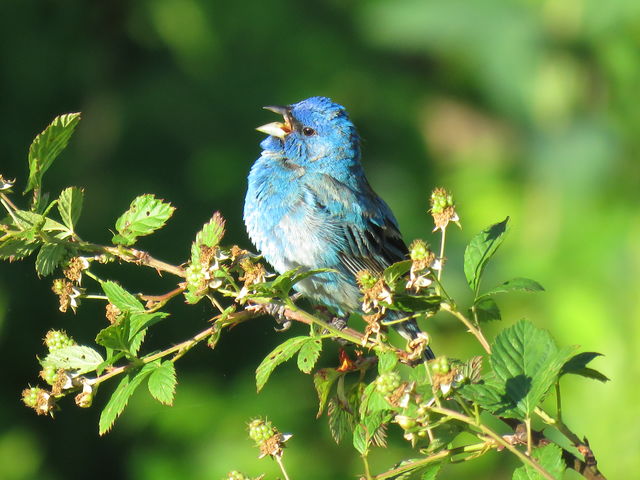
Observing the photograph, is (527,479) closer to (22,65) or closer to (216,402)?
(216,402)

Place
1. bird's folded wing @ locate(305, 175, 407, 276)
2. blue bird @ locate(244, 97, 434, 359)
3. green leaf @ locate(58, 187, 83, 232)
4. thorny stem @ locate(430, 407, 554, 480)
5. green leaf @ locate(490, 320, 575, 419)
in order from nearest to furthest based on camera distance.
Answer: thorny stem @ locate(430, 407, 554, 480) < green leaf @ locate(490, 320, 575, 419) < green leaf @ locate(58, 187, 83, 232) < blue bird @ locate(244, 97, 434, 359) < bird's folded wing @ locate(305, 175, 407, 276)

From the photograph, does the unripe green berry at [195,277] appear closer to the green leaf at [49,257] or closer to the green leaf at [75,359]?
the green leaf at [75,359]

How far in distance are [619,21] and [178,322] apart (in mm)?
3337

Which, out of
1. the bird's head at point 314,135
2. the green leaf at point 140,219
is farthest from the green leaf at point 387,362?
the bird's head at point 314,135

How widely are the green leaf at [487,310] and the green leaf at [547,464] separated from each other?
1.32 feet

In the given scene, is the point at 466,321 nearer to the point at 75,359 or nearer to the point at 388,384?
the point at 388,384

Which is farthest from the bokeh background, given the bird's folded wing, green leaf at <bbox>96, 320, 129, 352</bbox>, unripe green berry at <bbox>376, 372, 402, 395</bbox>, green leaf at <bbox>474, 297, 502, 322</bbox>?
green leaf at <bbox>96, 320, 129, 352</bbox>

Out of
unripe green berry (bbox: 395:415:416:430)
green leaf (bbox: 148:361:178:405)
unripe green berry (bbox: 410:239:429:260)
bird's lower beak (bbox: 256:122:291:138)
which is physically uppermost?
unripe green berry (bbox: 410:239:429:260)

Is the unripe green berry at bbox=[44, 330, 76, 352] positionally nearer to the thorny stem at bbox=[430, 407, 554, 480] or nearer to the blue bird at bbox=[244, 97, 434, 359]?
the thorny stem at bbox=[430, 407, 554, 480]

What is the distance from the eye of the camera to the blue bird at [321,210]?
12.2 feet

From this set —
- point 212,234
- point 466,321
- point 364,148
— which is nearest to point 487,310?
point 466,321

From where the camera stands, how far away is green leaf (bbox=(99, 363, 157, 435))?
201 centimetres

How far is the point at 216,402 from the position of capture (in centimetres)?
542

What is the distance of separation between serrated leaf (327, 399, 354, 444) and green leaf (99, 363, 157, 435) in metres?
0.48
